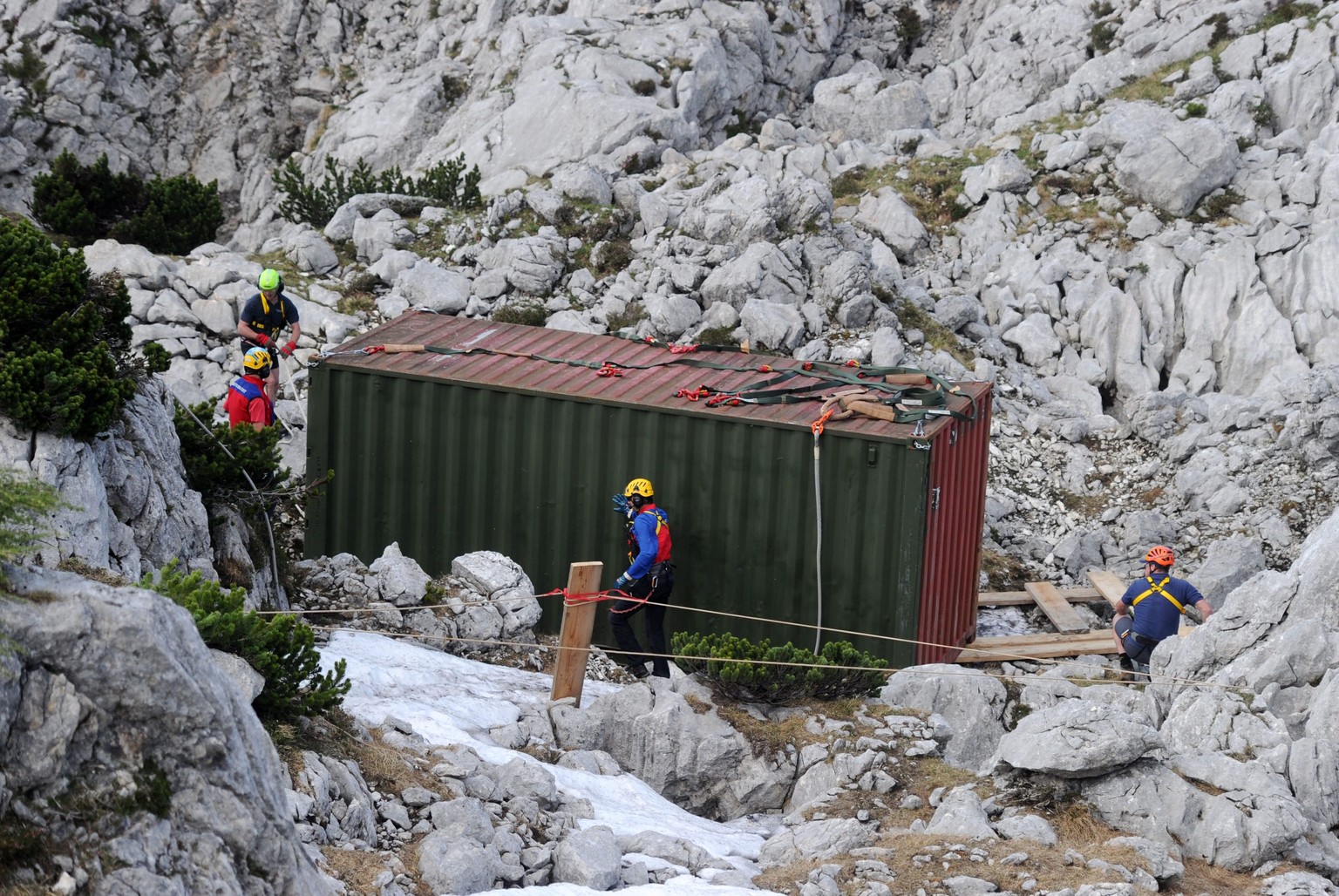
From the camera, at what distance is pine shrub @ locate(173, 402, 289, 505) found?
35.3 feet

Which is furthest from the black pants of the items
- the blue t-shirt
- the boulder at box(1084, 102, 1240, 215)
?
the boulder at box(1084, 102, 1240, 215)

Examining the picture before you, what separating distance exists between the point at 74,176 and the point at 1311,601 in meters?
18.7

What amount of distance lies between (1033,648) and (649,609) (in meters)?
4.23

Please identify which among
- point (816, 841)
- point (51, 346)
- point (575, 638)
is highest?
point (51, 346)

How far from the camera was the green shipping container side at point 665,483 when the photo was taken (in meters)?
11.7

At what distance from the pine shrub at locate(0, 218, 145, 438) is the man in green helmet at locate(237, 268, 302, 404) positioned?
14.2 ft

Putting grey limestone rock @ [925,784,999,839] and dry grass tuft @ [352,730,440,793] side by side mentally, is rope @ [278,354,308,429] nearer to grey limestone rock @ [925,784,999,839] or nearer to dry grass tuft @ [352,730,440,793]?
dry grass tuft @ [352,730,440,793]

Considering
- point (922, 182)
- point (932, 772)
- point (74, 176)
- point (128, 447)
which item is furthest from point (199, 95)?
point (932, 772)

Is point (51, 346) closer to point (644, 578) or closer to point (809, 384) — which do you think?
point (644, 578)

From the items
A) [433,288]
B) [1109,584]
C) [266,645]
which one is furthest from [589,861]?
[433,288]

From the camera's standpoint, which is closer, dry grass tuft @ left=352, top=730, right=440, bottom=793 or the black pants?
dry grass tuft @ left=352, top=730, right=440, bottom=793

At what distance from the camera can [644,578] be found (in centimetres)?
1116

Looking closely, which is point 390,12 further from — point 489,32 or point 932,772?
point 932,772

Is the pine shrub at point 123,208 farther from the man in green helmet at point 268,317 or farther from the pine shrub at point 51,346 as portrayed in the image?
the pine shrub at point 51,346
